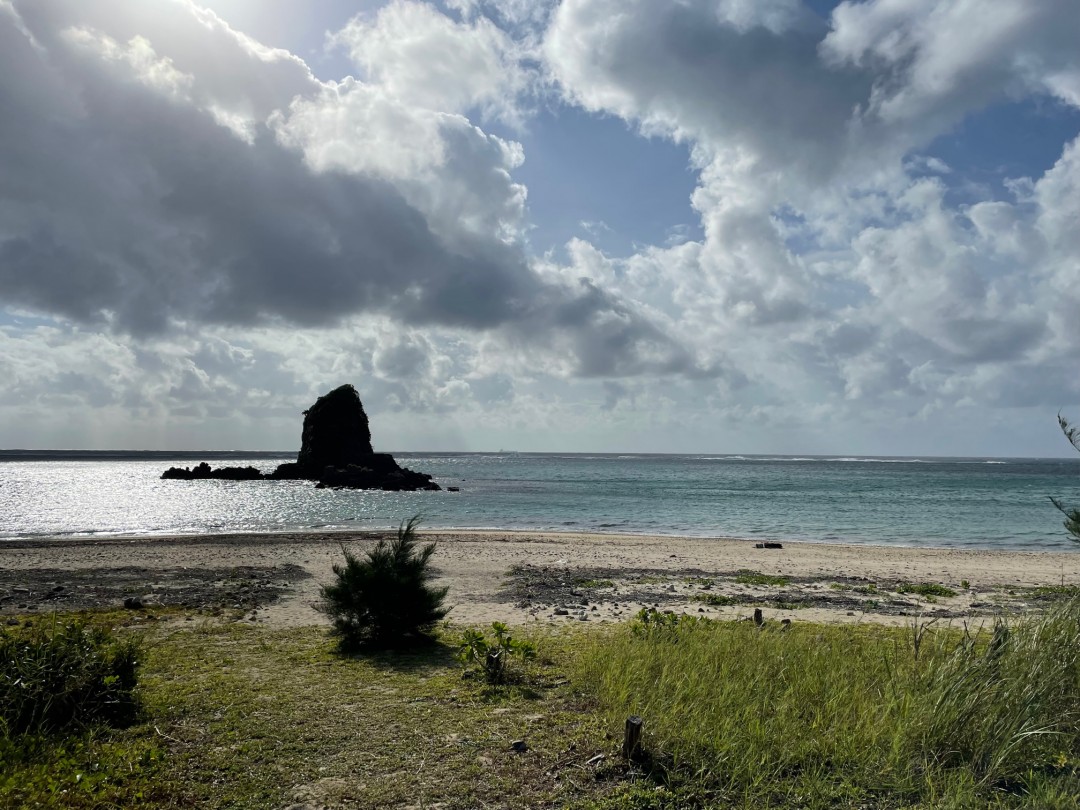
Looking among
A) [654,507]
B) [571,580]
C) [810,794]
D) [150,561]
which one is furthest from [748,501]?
[810,794]

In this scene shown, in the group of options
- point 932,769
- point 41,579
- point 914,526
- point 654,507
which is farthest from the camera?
point 654,507

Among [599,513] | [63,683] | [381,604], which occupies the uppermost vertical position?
[63,683]

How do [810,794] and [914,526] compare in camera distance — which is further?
[914,526]

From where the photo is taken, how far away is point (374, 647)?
440 inches

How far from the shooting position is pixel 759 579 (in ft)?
68.0

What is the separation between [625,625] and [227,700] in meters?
6.85

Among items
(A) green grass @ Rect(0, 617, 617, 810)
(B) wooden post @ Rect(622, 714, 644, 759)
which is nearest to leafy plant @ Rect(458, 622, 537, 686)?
(A) green grass @ Rect(0, 617, 617, 810)

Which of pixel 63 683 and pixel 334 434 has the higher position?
pixel 334 434

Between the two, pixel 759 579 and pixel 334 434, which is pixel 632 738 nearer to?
A: pixel 759 579

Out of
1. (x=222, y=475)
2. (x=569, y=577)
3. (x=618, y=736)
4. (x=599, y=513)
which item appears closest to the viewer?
(x=618, y=736)

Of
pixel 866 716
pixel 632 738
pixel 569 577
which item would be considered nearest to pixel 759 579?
pixel 569 577

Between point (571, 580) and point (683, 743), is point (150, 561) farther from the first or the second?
point (683, 743)

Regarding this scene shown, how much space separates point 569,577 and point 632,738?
14.5 meters

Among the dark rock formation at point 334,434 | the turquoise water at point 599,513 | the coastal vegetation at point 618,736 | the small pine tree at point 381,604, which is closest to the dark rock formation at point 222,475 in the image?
the dark rock formation at point 334,434
